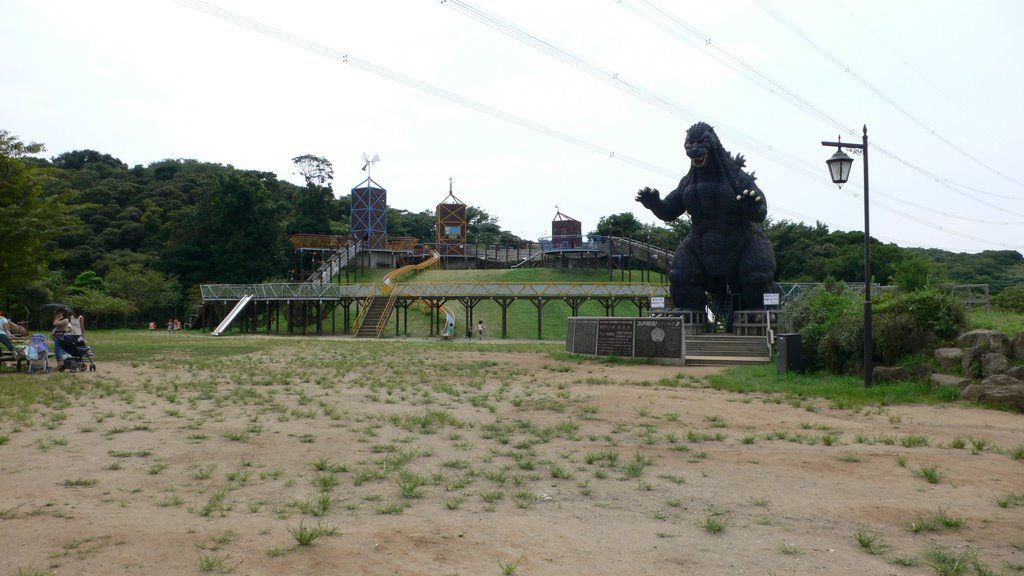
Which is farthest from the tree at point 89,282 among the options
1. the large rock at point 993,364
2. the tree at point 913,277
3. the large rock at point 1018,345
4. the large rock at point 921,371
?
the large rock at point 1018,345

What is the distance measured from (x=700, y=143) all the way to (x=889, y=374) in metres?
11.3

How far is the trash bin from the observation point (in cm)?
1569

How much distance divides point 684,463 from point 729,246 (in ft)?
57.1

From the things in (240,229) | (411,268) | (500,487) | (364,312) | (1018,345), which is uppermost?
(240,229)

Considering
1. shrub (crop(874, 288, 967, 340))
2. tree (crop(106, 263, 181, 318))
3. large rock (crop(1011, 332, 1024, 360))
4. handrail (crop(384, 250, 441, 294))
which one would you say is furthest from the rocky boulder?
tree (crop(106, 263, 181, 318))

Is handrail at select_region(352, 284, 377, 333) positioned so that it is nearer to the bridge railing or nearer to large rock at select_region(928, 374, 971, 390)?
the bridge railing

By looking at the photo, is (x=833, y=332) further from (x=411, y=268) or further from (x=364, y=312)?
(x=411, y=268)

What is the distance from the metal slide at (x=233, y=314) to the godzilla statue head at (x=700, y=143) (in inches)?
1104

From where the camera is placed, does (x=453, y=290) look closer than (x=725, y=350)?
No

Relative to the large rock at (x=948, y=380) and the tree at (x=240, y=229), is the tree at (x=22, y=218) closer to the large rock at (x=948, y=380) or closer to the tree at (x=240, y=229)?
the large rock at (x=948, y=380)

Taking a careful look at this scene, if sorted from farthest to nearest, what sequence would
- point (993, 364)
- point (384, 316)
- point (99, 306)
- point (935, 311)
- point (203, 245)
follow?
point (203, 245) → point (99, 306) → point (384, 316) → point (935, 311) → point (993, 364)

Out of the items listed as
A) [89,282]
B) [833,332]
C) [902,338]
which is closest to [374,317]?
[833,332]

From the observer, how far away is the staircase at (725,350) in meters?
20.7

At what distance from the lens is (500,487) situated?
6.47m
